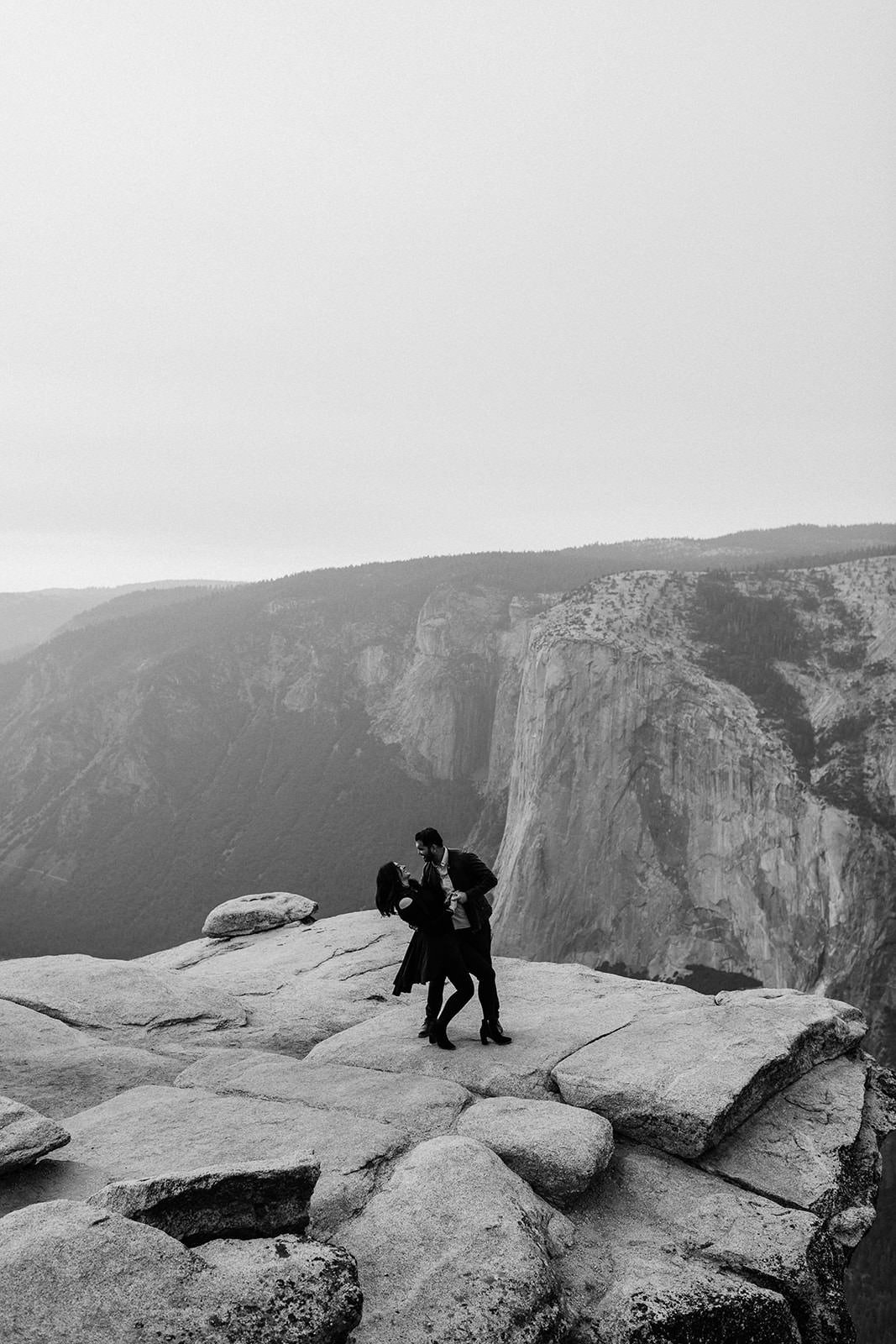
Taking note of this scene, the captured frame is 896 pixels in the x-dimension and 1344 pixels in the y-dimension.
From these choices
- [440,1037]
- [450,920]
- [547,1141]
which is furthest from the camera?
[440,1037]

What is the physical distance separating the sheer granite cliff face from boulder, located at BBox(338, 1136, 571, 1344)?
1861 inches

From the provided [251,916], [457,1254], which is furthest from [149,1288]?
[251,916]

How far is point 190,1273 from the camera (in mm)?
5238

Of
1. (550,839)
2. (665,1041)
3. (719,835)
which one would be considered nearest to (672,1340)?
(665,1041)

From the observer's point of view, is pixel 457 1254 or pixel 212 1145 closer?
pixel 457 1254

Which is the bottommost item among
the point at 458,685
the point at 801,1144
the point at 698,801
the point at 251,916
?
the point at 698,801

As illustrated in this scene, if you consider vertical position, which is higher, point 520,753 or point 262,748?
point 520,753

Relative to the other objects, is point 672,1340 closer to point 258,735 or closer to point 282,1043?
point 282,1043

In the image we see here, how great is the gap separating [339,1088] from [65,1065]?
395 centimetres

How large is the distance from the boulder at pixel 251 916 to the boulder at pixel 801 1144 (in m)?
13.1

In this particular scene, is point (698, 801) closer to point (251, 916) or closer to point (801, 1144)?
point (251, 916)

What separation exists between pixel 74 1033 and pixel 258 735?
111 m

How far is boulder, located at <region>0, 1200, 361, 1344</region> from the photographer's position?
4.79m

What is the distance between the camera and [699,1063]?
935 centimetres
